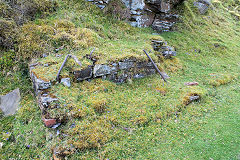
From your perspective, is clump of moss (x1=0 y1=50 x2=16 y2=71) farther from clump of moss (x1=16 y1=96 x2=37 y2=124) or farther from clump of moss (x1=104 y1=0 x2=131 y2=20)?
clump of moss (x1=104 y1=0 x2=131 y2=20)

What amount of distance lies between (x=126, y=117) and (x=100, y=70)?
246 centimetres

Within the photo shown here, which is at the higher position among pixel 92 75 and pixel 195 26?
pixel 195 26

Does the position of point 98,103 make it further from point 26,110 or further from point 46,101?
point 26,110

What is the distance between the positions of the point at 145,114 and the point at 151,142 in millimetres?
1094

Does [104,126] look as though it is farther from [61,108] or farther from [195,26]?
[195,26]

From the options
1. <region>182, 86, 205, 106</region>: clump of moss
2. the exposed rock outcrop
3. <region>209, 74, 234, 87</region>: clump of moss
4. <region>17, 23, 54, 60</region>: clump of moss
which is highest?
the exposed rock outcrop

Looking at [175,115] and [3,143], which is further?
[175,115]

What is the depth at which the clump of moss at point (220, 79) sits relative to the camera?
851 centimetres

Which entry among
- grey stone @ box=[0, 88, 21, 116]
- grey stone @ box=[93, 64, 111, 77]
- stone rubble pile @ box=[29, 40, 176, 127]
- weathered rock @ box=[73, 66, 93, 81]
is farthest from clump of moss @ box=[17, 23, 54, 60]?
grey stone @ box=[93, 64, 111, 77]

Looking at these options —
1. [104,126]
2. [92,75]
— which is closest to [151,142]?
[104,126]

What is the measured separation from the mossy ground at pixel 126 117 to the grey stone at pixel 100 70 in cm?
35

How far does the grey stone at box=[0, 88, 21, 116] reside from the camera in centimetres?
527

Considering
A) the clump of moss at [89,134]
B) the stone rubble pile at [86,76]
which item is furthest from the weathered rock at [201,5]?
the clump of moss at [89,134]

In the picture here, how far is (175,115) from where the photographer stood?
19.9 feet
